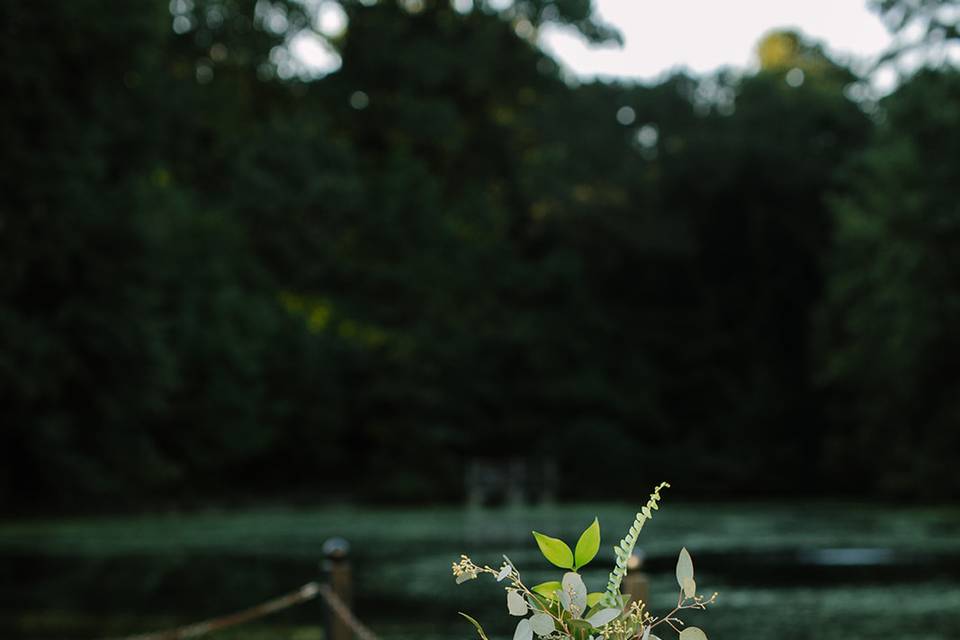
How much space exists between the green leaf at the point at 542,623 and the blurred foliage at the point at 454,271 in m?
25.9

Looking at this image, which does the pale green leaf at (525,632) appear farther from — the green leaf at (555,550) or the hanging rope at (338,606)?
the hanging rope at (338,606)

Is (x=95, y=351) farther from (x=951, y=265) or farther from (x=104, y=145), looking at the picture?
(x=951, y=265)

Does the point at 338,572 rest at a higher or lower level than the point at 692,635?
higher

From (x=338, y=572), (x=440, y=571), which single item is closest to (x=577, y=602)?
(x=338, y=572)

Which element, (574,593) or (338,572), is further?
(338,572)

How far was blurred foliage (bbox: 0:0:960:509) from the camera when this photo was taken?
99.0 ft

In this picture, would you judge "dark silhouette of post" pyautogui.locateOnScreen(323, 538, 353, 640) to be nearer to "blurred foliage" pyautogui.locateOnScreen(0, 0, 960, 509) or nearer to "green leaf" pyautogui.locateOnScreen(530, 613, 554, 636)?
"green leaf" pyautogui.locateOnScreen(530, 613, 554, 636)

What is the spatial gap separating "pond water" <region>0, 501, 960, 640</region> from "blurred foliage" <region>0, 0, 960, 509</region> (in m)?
4.91

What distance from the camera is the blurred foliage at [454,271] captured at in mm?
30188

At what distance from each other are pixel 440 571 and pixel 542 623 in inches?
596

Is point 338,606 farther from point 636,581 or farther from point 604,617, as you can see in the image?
point 604,617

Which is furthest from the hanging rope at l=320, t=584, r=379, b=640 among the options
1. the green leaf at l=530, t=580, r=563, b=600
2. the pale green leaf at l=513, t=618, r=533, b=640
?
the pale green leaf at l=513, t=618, r=533, b=640

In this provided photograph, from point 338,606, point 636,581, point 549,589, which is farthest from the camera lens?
point 338,606

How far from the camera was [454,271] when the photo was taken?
44.0 meters
